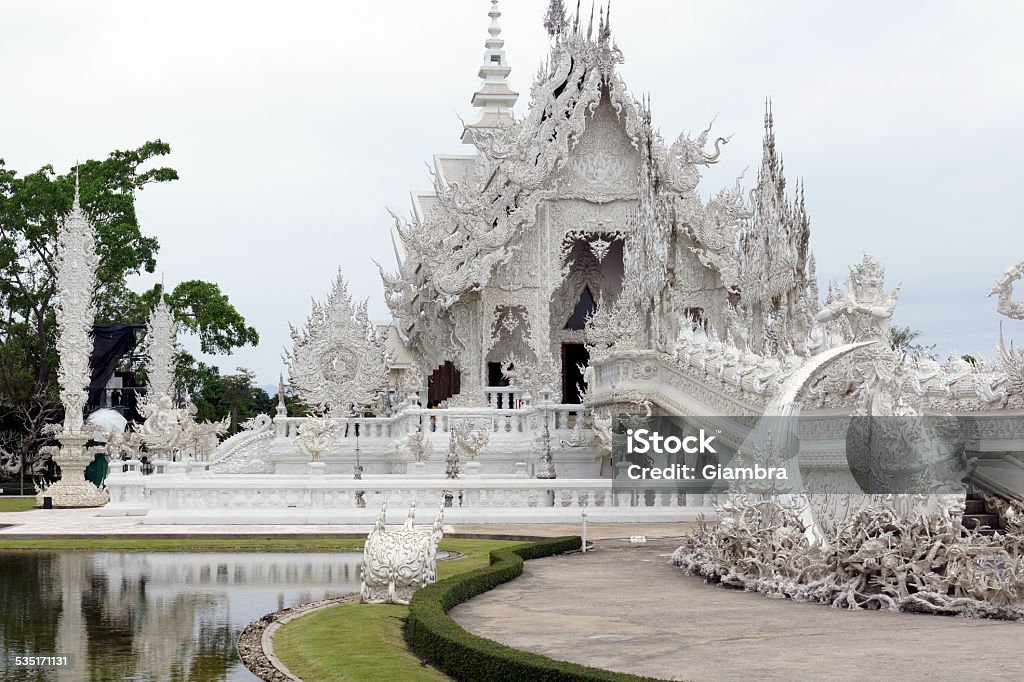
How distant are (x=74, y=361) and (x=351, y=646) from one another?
16052 millimetres

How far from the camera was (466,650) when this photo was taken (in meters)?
7.10

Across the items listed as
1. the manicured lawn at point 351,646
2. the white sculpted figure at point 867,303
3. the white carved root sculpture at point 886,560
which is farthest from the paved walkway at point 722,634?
the white sculpted figure at point 867,303

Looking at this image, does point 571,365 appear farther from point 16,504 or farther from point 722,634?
point 722,634

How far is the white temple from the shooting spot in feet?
55.7

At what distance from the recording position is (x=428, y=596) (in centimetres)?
902

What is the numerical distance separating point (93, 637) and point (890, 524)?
540cm

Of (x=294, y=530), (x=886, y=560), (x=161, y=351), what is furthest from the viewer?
(x=161, y=351)

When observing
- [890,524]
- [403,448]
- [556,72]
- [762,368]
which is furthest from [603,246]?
[890,524]

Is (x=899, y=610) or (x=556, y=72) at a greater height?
(x=556, y=72)

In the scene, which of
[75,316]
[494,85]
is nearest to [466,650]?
[75,316]

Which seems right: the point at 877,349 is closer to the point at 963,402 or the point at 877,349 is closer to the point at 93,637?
the point at 963,402

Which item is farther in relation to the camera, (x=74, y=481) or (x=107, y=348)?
(x=107, y=348)

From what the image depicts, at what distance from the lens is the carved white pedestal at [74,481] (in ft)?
71.1

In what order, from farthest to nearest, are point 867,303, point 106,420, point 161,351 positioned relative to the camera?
point 161,351 < point 106,420 < point 867,303
